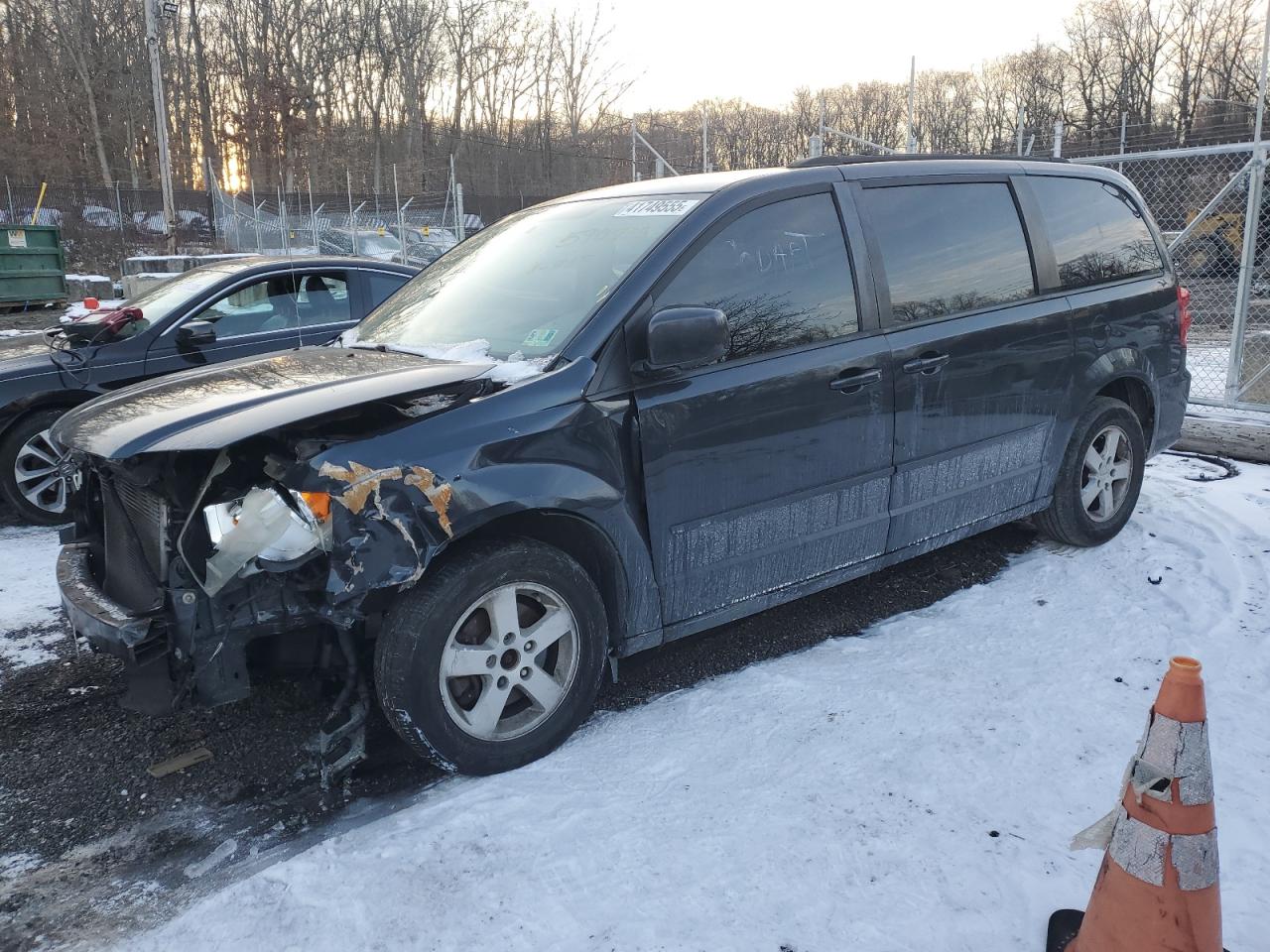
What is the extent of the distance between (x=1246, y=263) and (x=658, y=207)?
637 cm

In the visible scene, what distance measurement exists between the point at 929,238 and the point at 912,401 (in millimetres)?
749

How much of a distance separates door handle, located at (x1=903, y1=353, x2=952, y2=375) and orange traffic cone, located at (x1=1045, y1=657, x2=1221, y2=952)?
1.95 meters

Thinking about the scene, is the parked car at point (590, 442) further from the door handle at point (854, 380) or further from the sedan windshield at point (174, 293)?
the sedan windshield at point (174, 293)

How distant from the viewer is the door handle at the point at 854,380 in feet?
11.9

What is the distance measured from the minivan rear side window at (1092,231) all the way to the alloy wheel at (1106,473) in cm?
82

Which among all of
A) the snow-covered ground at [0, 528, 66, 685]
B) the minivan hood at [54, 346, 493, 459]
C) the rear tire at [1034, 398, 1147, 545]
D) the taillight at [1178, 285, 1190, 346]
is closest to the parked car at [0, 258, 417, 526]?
the snow-covered ground at [0, 528, 66, 685]

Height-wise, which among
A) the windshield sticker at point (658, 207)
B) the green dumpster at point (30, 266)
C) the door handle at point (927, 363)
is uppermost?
the green dumpster at point (30, 266)

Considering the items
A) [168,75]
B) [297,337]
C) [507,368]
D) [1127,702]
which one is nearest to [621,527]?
[507,368]

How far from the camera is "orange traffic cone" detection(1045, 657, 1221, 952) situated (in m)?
2.04

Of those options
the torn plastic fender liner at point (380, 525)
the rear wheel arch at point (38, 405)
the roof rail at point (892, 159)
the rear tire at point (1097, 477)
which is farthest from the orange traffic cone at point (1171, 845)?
the rear wheel arch at point (38, 405)

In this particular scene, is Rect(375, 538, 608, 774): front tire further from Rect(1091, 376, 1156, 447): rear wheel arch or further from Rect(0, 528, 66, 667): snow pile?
Rect(1091, 376, 1156, 447): rear wheel arch

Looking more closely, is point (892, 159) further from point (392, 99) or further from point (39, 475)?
point (392, 99)

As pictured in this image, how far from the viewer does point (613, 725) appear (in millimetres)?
3359

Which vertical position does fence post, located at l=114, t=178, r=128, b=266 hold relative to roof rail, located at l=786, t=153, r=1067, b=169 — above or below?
above
